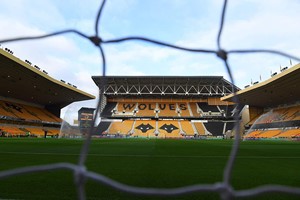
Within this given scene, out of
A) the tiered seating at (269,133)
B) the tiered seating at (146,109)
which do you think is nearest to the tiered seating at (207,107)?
A: the tiered seating at (146,109)

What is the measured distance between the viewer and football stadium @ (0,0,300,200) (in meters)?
3.41

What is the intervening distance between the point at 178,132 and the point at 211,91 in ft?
37.8

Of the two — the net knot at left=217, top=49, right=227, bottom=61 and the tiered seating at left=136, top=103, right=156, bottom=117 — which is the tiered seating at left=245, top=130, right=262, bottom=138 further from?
A: the net knot at left=217, top=49, right=227, bottom=61

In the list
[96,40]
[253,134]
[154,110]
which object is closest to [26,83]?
[154,110]

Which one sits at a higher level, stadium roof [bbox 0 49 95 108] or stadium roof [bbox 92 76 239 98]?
stadium roof [bbox 92 76 239 98]

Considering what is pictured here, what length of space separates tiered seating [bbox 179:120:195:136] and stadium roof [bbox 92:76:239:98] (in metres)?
5.42

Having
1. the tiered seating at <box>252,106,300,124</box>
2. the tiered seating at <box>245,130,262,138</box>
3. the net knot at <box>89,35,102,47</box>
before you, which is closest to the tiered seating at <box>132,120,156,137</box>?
the tiered seating at <box>245,130,262,138</box>

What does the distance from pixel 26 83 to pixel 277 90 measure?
1159 inches

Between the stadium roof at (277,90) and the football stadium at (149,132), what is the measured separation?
0.12m

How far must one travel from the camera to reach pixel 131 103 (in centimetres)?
5481

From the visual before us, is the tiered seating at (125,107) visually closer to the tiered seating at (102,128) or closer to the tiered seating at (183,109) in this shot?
the tiered seating at (102,128)

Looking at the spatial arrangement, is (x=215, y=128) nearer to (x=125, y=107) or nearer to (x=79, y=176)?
(x=125, y=107)

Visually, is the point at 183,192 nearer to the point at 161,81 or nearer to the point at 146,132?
the point at 146,132

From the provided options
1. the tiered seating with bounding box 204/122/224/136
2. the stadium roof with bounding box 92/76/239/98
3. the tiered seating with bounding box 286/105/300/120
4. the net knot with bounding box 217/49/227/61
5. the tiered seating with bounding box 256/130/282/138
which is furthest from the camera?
the stadium roof with bounding box 92/76/239/98
